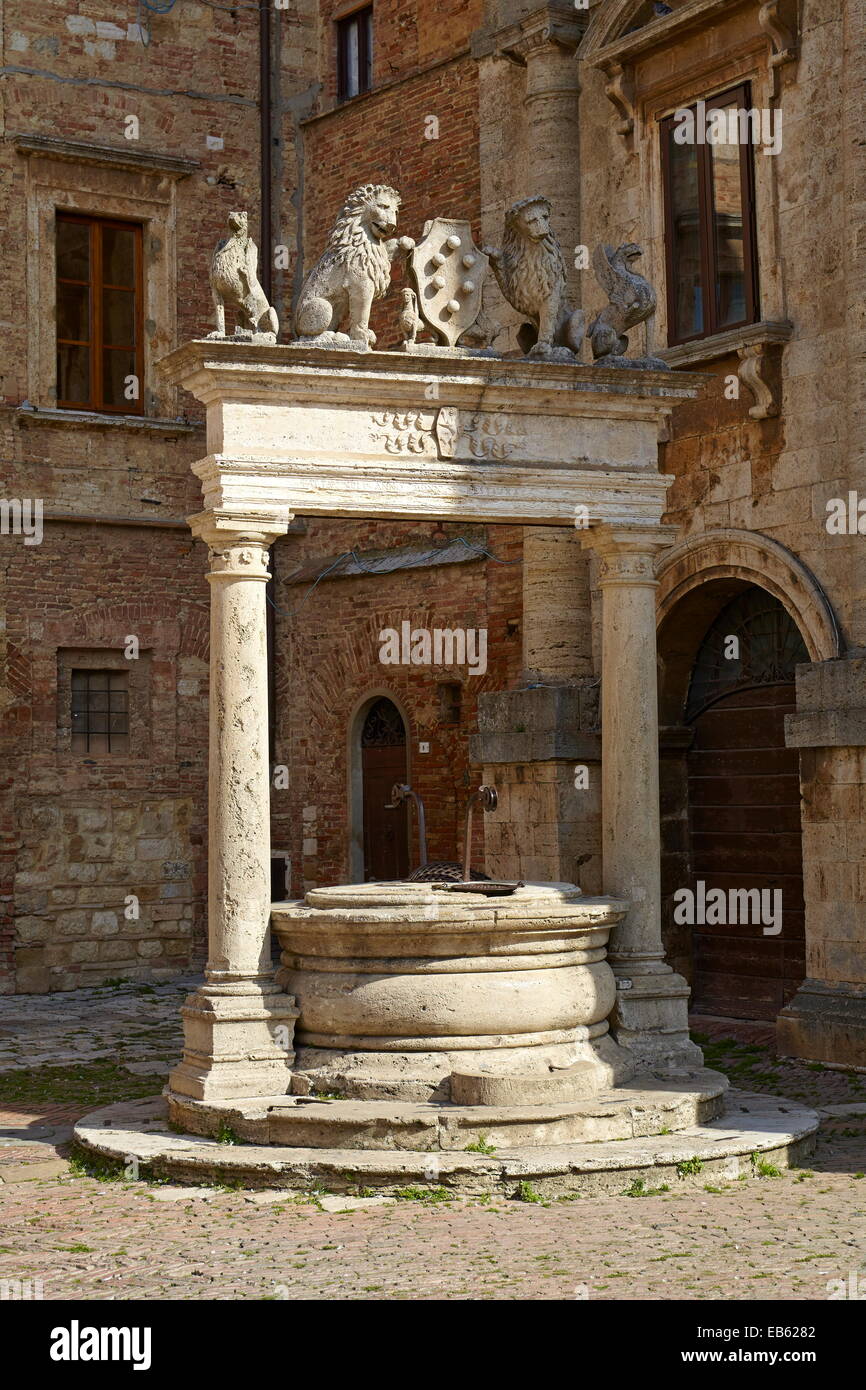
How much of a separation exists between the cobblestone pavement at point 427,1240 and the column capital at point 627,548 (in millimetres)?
2922

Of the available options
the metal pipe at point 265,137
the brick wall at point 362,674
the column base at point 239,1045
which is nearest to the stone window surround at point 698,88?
the brick wall at point 362,674

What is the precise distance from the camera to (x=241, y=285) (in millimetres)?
8141

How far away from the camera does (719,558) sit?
11719 mm

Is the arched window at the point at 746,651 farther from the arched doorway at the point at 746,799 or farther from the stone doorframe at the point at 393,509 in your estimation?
the stone doorframe at the point at 393,509

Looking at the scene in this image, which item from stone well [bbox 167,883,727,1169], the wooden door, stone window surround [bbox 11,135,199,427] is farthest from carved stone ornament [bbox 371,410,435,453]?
stone window surround [bbox 11,135,199,427]

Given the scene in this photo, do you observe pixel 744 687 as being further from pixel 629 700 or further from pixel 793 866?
pixel 629 700

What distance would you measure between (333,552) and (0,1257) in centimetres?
1058

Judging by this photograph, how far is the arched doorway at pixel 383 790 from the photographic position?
15.4 meters

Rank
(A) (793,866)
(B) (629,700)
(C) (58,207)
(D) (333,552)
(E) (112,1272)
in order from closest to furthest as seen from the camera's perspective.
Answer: (E) (112,1272) → (B) (629,700) → (A) (793,866) → (C) (58,207) → (D) (333,552)

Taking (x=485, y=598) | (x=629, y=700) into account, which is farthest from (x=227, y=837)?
(x=485, y=598)

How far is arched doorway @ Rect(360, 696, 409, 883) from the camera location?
1544 centimetres

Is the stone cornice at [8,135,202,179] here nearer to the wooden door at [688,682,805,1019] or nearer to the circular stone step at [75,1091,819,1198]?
the wooden door at [688,682,805,1019]

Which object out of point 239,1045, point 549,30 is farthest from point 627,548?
point 549,30

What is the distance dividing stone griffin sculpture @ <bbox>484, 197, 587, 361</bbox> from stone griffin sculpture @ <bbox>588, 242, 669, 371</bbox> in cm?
16
